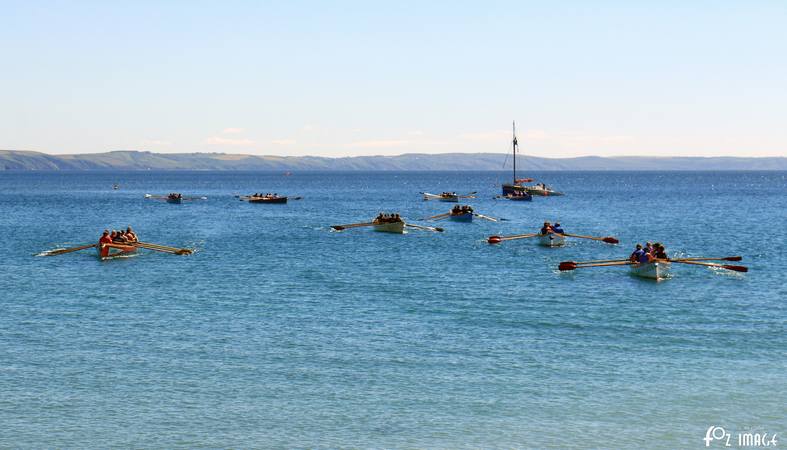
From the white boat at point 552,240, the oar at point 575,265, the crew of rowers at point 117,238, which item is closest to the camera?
the oar at point 575,265

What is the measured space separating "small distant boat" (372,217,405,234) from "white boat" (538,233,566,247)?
21902 millimetres

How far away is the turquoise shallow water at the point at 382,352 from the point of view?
101ft

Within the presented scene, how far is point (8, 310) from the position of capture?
51750 millimetres

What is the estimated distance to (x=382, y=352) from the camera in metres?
40.9

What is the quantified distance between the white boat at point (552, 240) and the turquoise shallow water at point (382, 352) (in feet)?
22.4

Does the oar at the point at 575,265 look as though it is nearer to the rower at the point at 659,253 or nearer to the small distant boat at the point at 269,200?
the rower at the point at 659,253

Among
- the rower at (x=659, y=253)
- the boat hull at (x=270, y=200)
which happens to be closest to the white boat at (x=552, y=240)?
the rower at (x=659, y=253)

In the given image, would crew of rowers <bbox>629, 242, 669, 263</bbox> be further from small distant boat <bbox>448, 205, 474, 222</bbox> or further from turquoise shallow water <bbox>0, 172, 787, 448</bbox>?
small distant boat <bbox>448, 205, 474, 222</bbox>

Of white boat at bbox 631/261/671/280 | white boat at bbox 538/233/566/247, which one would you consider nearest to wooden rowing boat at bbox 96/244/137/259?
white boat at bbox 538/233/566/247

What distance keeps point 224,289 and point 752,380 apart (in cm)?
3590

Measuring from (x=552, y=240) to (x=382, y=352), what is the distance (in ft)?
167

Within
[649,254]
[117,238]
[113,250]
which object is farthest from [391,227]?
[649,254]

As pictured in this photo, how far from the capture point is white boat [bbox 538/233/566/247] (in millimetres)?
88938

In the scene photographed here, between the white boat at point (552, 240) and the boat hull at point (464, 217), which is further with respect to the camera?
the boat hull at point (464, 217)
